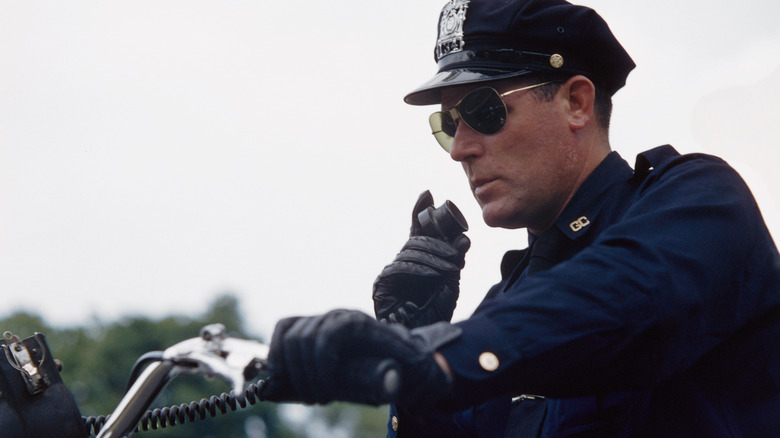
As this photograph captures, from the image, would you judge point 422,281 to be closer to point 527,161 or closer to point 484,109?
point 527,161

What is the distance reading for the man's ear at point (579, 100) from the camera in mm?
3602

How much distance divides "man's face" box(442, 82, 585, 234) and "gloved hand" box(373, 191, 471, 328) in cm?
31

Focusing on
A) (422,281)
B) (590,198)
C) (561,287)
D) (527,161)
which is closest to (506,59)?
(527,161)

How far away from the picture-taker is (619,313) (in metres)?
1.89

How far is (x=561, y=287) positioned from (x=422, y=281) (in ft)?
6.28

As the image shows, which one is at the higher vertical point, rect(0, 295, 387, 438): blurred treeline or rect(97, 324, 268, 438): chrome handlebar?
rect(97, 324, 268, 438): chrome handlebar

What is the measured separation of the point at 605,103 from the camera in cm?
377

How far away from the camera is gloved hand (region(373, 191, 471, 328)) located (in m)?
3.79

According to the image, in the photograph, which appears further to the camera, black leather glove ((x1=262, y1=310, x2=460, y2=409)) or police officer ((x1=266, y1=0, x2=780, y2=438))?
police officer ((x1=266, y1=0, x2=780, y2=438))

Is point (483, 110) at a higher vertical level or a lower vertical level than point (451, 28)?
lower

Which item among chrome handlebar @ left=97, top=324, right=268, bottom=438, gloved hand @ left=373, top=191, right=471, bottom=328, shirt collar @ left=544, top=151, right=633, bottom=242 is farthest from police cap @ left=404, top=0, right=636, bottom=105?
chrome handlebar @ left=97, top=324, right=268, bottom=438

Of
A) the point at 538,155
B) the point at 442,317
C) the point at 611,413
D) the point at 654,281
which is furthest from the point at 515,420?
the point at 654,281

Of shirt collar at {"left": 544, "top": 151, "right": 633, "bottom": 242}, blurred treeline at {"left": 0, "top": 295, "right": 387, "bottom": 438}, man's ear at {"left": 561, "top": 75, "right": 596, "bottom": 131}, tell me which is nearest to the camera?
shirt collar at {"left": 544, "top": 151, "right": 633, "bottom": 242}

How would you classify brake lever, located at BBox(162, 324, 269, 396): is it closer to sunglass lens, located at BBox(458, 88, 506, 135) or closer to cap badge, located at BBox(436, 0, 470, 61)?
sunglass lens, located at BBox(458, 88, 506, 135)
